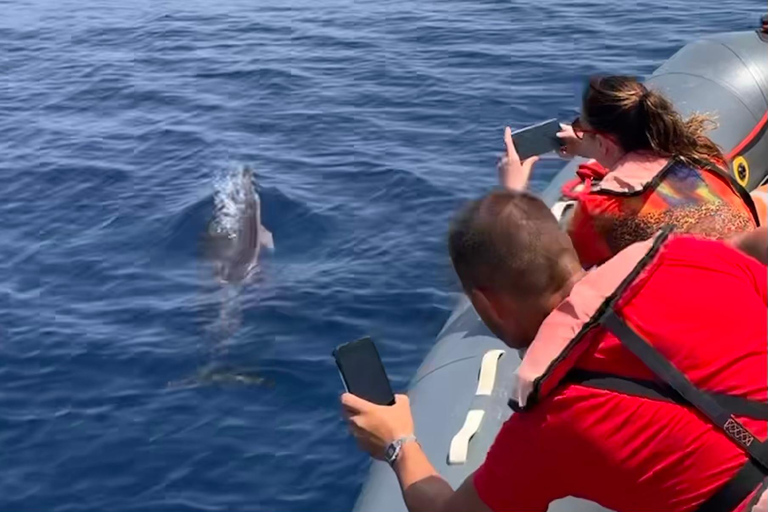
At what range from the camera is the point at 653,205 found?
462cm

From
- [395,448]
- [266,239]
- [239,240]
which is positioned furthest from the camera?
[266,239]

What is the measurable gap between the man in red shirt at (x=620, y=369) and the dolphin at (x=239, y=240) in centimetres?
600

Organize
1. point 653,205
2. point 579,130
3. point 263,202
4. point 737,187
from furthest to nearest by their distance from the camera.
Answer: point 263,202, point 579,130, point 737,187, point 653,205

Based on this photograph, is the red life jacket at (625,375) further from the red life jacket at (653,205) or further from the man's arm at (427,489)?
the red life jacket at (653,205)

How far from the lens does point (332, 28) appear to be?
16.8 m

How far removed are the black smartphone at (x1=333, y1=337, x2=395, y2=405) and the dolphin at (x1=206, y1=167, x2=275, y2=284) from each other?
531 cm

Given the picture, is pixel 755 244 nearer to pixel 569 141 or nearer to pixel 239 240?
pixel 569 141

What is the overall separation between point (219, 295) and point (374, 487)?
4.11 meters

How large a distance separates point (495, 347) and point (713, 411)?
255 centimetres

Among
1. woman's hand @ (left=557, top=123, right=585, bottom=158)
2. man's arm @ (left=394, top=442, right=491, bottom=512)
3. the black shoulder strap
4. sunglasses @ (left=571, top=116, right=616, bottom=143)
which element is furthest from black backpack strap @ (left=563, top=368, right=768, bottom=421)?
woman's hand @ (left=557, top=123, right=585, bottom=158)

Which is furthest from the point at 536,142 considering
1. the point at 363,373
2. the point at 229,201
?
the point at 229,201

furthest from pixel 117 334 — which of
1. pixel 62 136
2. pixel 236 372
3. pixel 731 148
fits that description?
pixel 62 136

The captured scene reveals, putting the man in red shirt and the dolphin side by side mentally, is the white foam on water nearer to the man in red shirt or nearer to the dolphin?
the dolphin

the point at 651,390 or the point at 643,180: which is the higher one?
the point at 651,390
